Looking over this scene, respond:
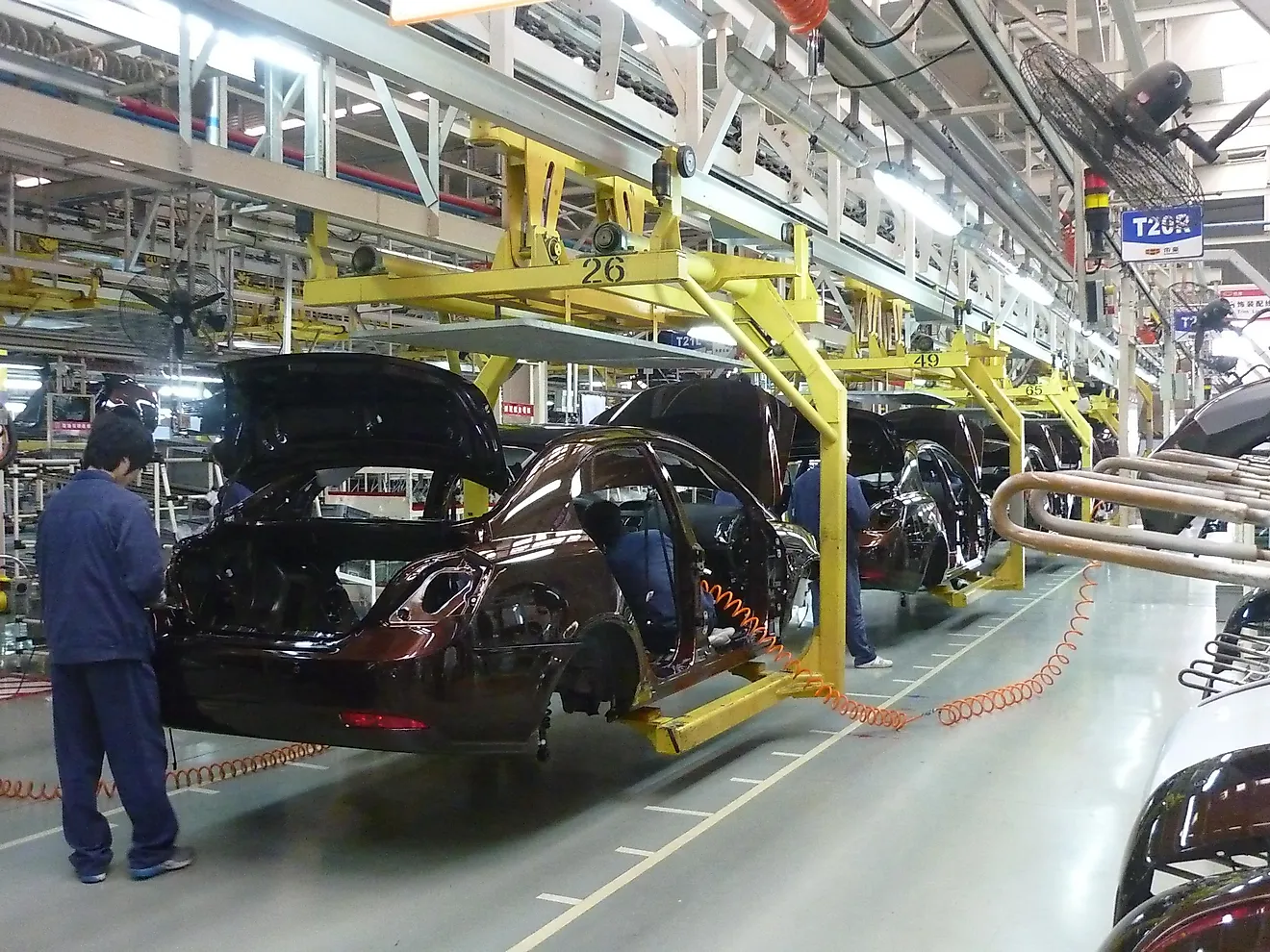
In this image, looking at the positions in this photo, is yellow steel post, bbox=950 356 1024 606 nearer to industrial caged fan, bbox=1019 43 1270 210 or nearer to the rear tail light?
industrial caged fan, bbox=1019 43 1270 210

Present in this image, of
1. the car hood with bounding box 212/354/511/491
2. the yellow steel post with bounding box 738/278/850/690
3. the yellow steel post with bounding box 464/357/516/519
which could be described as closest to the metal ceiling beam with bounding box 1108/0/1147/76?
the yellow steel post with bounding box 738/278/850/690

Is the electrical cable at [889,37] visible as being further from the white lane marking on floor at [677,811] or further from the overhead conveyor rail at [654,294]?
the white lane marking on floor at [677,811]

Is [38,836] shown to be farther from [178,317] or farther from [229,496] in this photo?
[178,317]

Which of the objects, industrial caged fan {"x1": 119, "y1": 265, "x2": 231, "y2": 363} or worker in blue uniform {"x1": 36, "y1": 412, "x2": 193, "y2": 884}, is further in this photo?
industrial caged fan {"x1": 119, "y1": 265, "x2": 231, "y2": 363}

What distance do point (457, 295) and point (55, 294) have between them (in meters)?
6.23

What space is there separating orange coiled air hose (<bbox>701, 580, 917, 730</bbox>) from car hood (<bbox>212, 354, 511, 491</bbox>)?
1463 mm

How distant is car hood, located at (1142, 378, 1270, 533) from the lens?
11.6ft

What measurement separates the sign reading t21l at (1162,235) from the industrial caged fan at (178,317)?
701 cm

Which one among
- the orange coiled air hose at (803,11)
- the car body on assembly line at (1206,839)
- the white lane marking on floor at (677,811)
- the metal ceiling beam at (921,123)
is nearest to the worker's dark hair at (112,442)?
the white lane marking on floor at (677,811)

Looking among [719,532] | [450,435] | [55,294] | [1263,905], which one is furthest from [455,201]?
[1263,905]

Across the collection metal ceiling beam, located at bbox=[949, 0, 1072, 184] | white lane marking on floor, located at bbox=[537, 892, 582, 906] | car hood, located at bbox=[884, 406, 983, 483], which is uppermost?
metal ceiling beam, located at bbox=[949, 0, 1072, 184]

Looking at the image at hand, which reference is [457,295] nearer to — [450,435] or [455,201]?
[450,435]

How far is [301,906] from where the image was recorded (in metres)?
3.37

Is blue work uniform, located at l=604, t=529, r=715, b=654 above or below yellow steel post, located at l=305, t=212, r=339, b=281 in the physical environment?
below
